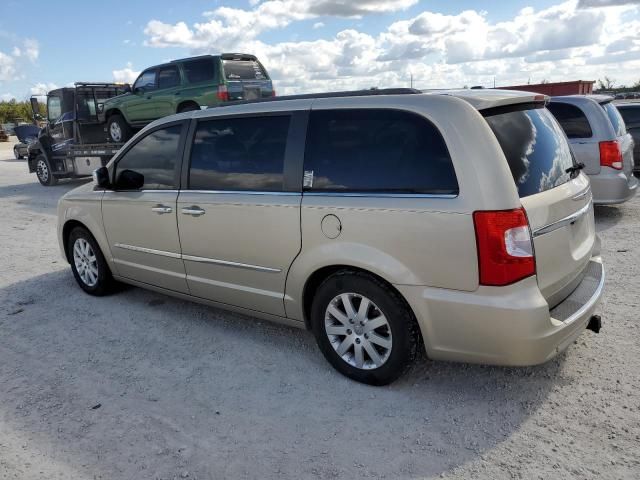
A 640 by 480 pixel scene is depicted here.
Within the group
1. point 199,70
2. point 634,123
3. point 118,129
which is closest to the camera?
point 634,123

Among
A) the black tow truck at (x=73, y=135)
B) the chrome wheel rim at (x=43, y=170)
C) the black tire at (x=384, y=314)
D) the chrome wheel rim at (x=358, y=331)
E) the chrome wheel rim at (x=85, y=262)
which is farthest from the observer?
the chrome wheel rim at (x=43, y=170)

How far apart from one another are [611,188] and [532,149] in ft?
14.7

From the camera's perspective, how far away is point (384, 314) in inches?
125

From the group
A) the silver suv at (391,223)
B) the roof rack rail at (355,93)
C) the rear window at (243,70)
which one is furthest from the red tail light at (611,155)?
the rear window at (243,70)

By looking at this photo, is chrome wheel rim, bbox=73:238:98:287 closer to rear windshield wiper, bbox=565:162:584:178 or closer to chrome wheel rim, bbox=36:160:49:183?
rear windshield wiper, bbox=565:162:584:178

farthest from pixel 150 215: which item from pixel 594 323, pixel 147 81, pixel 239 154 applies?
pixel 147 81

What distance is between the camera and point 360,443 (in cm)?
283

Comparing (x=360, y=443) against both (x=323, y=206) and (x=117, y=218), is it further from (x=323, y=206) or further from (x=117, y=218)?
(x=117, y=218)

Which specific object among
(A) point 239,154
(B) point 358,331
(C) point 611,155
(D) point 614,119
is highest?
(A) point 239,154

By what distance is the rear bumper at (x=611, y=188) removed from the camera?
685cm

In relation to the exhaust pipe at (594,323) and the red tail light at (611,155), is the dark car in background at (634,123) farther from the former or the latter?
the exhaust pipe at (594,323)

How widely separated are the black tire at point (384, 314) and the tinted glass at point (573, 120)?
16.8 feet

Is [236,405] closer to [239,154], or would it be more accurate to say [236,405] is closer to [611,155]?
[239,154]

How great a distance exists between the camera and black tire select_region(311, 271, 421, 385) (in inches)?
123
